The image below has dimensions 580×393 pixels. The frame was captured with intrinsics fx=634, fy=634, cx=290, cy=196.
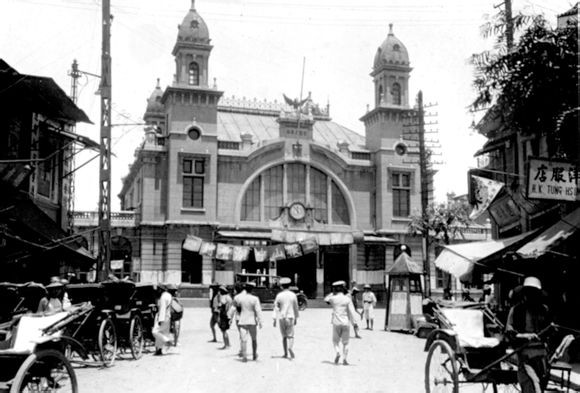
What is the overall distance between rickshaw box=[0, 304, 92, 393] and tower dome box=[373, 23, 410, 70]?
126ft

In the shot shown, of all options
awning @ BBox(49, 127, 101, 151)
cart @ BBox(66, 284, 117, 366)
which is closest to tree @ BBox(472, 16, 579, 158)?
cart @ BBox(66, 284, 117, 366)

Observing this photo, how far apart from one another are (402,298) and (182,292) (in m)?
18.9

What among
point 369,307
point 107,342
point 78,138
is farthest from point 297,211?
point 107,342

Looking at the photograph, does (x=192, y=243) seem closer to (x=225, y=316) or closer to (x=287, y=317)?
→ (x=225, y=316)

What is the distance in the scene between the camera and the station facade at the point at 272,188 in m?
38.8

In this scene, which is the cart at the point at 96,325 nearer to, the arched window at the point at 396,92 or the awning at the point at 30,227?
the awning at the point at 30,227

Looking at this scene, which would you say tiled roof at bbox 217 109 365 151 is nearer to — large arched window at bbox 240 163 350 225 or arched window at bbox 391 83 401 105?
arched window at bbox 391 83 401 105

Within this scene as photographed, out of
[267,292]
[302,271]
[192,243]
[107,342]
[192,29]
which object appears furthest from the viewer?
[302,271]

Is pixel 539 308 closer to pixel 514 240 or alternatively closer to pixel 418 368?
pixel 418 368

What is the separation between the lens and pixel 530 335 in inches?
274

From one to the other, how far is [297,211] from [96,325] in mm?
29874

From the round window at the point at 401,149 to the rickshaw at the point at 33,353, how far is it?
36509mm

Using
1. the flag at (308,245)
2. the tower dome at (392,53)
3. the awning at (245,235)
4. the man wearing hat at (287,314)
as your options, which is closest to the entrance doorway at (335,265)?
the awning at (245,235)

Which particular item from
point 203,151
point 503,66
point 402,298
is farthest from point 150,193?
point 503,66
